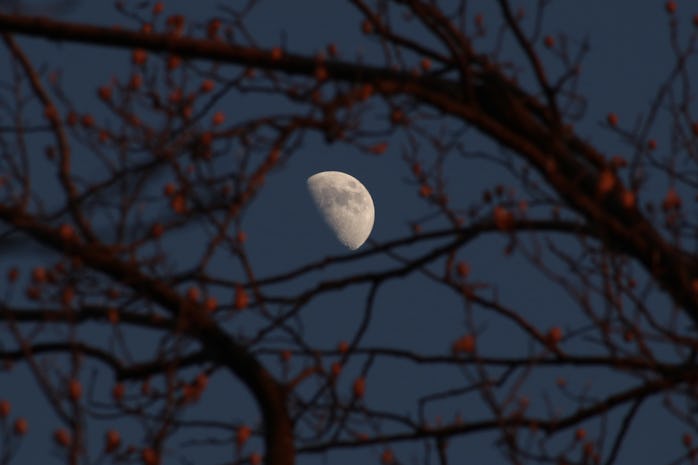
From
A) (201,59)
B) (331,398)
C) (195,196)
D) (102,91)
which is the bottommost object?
(331,398)

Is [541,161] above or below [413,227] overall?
below

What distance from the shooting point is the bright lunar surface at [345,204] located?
17562 mm

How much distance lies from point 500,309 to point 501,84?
1.06 metres

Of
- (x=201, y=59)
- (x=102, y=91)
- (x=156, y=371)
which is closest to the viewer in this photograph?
(x=201, y=59)

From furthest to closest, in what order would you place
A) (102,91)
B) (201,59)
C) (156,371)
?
(102,91)
(156,371)
(201,59)

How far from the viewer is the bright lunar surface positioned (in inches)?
691

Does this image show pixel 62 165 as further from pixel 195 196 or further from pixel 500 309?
pixel 500 309

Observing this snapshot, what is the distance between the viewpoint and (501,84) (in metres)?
5.34

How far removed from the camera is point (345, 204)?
19.1 m

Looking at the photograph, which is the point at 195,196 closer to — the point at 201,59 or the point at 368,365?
the point at 201,59

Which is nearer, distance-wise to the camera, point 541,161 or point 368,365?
point 541,161

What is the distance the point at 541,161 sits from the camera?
4738mm

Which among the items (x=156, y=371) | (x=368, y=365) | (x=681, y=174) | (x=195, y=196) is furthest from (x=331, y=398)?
(x=681, y=174)

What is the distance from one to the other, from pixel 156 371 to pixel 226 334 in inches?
13.8
